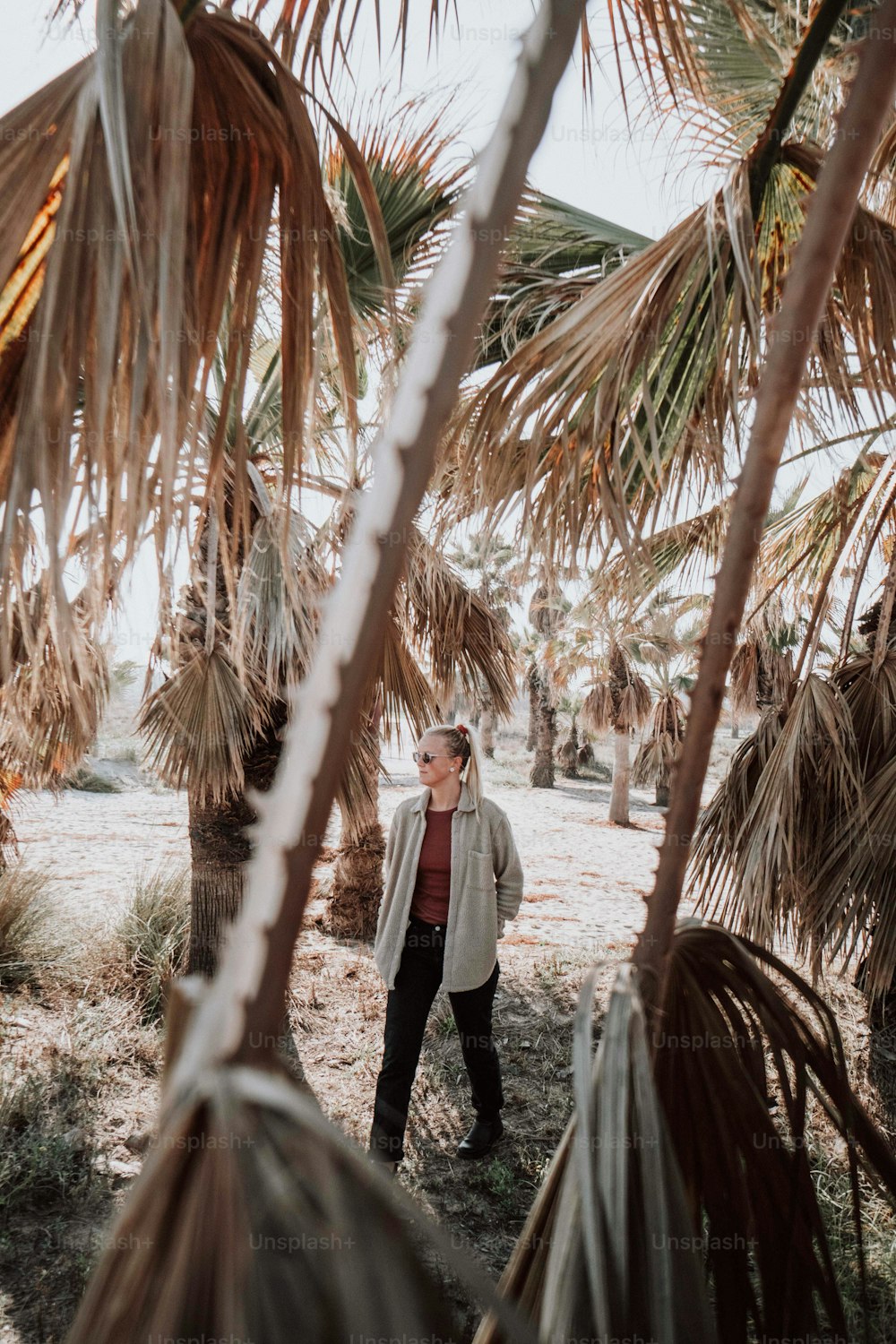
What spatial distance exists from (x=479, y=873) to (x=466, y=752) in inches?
23.7

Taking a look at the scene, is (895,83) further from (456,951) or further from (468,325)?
(456,951)

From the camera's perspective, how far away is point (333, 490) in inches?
181

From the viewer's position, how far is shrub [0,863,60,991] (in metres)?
5.83

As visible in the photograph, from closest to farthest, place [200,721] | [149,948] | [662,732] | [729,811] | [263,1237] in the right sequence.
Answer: [263,1237], [729,811], [200,721], [149,948], [662,732]

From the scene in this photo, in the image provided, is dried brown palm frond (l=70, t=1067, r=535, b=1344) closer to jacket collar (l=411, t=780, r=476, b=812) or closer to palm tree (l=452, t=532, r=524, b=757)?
palm tree (l=452, t=532, r=524, b=757)

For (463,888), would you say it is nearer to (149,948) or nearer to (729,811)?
(729,811)

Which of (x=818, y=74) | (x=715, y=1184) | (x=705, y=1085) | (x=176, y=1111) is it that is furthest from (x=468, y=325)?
(x=818, y=74)

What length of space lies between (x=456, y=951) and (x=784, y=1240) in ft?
9.39

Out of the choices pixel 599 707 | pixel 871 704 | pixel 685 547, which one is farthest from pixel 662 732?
pixel 871 704

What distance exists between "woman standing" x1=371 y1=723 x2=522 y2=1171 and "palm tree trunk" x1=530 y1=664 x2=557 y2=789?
18.0 meters

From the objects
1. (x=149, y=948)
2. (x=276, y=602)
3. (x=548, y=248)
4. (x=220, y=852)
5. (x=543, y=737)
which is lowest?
(x=149, y=948)

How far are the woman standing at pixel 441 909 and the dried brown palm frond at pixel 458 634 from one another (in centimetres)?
120

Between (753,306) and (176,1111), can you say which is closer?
(176,1111)

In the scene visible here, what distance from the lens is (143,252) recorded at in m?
1.01
